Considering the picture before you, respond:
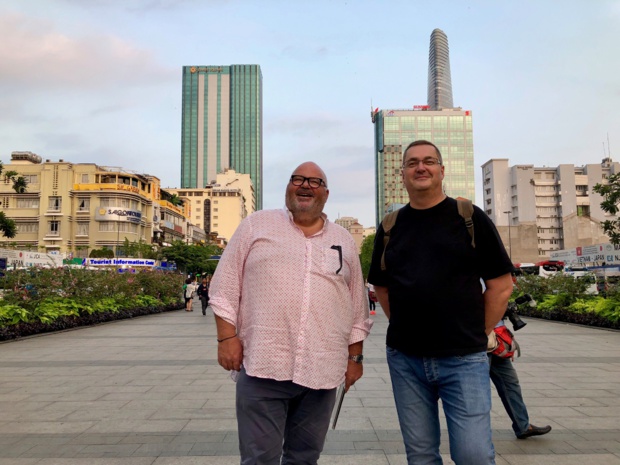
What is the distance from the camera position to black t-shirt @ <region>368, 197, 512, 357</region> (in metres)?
2.45

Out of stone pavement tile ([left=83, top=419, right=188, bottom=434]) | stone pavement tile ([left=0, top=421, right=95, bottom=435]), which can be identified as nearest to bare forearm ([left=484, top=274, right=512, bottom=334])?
stone pavement tile ([left=83, top=419, right=188, bottom=434])

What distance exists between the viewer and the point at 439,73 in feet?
619

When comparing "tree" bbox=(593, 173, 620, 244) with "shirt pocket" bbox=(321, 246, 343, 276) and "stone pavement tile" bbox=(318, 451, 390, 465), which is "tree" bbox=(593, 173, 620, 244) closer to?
"stone pavement tile" bbox=(318, 451, 390, 465)

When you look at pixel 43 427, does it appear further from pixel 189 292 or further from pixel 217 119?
pixel 217 119

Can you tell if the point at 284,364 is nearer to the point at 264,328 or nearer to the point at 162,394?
the point at 264,328

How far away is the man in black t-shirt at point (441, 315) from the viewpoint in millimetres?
2421

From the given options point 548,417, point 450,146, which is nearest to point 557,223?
point 450,146

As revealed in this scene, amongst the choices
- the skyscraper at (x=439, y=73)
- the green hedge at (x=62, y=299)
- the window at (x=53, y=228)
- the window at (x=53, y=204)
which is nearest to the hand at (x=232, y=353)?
the green hedge at (x=62, y=299)

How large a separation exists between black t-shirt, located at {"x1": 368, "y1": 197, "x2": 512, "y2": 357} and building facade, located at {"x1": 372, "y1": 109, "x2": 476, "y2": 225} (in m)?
136

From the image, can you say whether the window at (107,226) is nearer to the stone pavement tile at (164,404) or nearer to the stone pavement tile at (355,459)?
the stone pavement tile at (164,404)

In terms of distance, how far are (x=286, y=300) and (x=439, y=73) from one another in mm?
201464

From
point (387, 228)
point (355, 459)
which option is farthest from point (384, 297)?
point (355, 459)

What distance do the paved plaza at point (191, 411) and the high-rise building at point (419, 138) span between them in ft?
411

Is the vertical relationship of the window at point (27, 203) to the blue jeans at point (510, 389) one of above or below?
above
